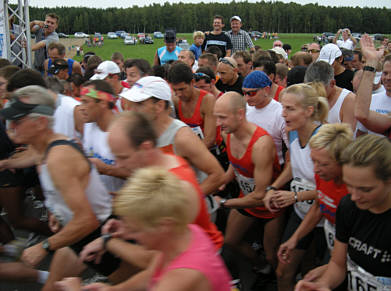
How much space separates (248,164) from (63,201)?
1.58m

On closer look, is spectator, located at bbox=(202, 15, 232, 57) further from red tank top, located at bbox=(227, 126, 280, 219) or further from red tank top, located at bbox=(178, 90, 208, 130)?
red tank top, located at bbox=(227, 126, 280, 219)

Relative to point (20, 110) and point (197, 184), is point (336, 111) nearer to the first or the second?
point (197, 184)

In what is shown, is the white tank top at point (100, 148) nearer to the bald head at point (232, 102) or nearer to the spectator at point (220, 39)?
the bald head at point (232, 102)

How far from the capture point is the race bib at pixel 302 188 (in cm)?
301

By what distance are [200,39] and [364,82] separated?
6.76 metres

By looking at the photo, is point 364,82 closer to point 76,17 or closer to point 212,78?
point 212,78

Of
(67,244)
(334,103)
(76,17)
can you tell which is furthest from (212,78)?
(76,17)

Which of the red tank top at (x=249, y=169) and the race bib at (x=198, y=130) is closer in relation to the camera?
the red tank top at (x=249, y=169)

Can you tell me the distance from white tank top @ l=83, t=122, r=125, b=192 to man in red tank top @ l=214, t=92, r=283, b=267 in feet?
3.18

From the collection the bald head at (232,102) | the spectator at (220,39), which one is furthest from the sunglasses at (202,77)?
the spectator at (220,39)

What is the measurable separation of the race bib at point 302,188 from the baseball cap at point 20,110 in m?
2.04

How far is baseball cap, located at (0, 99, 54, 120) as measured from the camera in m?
2.57

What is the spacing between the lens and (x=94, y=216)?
242 centimetres

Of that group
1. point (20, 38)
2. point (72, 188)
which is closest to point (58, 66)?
point (20, 38)
